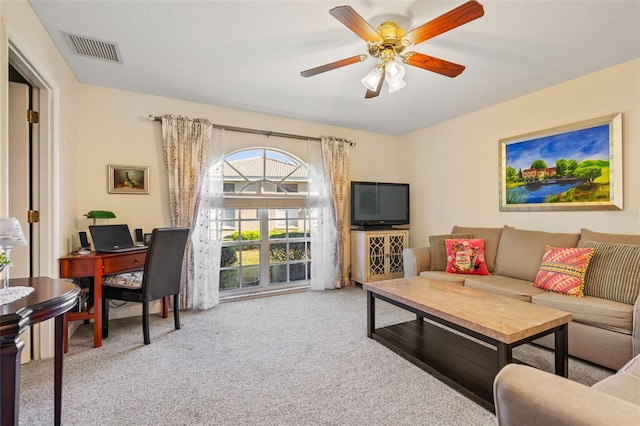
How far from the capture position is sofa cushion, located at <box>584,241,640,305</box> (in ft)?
7.00

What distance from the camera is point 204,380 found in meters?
1.93

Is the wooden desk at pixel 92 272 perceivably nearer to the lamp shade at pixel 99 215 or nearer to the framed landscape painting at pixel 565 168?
the lamp shade at pixel 99 215

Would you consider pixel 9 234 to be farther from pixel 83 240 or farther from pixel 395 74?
pixel 395 74

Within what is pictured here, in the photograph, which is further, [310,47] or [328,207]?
[328,207]

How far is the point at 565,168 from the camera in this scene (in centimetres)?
295

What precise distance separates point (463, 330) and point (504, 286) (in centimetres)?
121

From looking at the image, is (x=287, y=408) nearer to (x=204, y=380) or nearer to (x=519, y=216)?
(x=204, y=380)

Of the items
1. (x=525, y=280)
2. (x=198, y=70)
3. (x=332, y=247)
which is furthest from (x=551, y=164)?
(x=198, y=70)

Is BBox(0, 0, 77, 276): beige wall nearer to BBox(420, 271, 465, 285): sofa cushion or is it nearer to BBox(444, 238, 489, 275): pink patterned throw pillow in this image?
BBox(420, 271, 465, 285): sofa cushion

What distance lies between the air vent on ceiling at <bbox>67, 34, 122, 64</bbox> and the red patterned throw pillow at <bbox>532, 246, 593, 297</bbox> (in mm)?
3971

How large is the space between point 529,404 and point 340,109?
3.45 meters

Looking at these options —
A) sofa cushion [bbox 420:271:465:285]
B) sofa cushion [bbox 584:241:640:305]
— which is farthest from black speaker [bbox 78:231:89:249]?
sofa cushion [bbox 584:241:640:305]

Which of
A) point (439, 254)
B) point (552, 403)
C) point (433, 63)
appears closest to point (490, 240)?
point (439, 254)

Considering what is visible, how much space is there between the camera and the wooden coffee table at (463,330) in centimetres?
163
